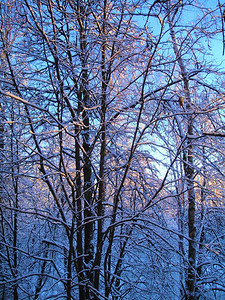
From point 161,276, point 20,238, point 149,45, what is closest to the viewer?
point 149,45

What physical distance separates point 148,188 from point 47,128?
78.1 inches

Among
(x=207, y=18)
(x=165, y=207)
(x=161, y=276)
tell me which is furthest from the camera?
(x=165, y=207)

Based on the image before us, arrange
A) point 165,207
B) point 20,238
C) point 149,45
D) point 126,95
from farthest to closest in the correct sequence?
1. point 20,238
2. point 165,207
3. point 126,95
4. point 149,45

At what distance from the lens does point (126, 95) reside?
3.52 meters

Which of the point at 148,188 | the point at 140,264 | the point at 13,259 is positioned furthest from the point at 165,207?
the point at 13,259

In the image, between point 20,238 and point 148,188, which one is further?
point 20,238

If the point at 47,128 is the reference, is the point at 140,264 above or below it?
below

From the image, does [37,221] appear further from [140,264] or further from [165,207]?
[165,207]

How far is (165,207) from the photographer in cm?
388

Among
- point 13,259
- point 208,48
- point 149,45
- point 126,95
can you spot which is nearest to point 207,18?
point 208,48

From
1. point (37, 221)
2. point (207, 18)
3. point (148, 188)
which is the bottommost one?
point (37, 221)

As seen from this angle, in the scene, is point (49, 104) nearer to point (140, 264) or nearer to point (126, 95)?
point (126, 95)

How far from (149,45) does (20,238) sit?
216 inches

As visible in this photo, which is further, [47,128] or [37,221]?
[37,221]
